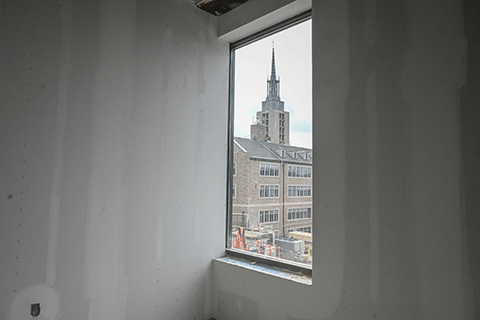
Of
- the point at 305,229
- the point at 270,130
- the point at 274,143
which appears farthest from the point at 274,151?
the point at 305,229

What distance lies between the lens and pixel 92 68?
8.00 feet

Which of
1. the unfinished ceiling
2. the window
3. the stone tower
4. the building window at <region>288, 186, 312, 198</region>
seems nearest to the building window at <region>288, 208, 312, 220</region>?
the window

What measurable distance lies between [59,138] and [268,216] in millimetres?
1779

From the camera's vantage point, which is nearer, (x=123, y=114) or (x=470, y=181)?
(x=470, y=181)

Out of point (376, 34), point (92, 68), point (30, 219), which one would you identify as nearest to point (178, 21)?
point (92, 68)

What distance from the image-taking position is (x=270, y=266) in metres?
2.85

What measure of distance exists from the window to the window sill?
0.06m

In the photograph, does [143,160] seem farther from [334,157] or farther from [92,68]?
[334,157]

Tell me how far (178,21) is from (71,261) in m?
2.20

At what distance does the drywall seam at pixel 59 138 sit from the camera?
221cm

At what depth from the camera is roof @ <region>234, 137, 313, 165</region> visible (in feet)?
8.91

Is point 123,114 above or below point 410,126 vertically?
above

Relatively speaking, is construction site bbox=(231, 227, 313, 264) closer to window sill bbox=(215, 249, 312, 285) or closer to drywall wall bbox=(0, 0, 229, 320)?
window sill bbox=(215, 249, 312, 285)

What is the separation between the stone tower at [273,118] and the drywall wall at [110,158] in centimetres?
43
